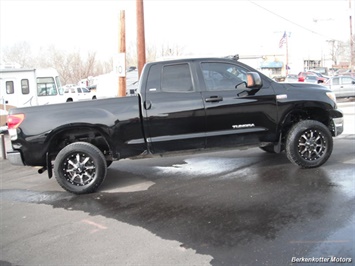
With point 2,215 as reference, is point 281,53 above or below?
above

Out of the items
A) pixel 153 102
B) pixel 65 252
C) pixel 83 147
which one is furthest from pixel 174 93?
pixel 65 252

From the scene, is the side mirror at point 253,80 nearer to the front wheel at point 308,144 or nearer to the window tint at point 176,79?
the window tint at point 176,79

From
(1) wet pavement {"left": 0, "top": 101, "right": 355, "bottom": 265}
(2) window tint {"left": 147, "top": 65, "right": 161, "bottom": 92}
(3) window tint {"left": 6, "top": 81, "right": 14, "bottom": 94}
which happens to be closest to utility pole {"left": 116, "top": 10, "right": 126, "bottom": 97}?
(1) wet pavement {"left": 0, "top": 101, "right": 355, "bottom": 265}

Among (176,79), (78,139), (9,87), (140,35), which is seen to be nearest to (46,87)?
(9,87)

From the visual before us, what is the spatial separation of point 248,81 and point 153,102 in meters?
1.53

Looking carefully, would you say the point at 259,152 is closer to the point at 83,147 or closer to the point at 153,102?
the point at 153,102

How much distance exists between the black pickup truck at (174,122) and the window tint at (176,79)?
0.02m

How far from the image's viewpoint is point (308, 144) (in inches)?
237

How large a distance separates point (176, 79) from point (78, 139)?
1.89 m

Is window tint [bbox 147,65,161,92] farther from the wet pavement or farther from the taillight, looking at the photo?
the taillight

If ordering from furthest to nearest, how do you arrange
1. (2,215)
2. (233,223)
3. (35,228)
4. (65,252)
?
(2,215) → (35,228) → (233,223) → (65,252)

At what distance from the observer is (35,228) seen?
445 cm

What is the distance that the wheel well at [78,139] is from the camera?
5633 millimetres

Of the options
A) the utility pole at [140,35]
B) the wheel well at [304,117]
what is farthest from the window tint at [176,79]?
the utility pole at [140,35]
